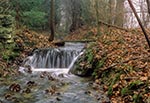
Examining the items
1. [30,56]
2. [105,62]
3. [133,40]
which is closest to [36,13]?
[30,56]

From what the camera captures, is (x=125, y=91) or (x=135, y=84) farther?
(x=125, y=91)

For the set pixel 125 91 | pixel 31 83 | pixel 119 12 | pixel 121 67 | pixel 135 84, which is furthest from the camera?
pixel 119 12

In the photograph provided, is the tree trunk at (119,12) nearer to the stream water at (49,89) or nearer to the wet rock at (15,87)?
the stream water at (49,89)

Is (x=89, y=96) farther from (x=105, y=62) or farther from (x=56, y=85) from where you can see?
(x=105, y=62)

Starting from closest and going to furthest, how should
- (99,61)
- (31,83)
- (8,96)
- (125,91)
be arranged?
1. (125,91)
2. (8,96)
3. (31,83)
4. (99,61)

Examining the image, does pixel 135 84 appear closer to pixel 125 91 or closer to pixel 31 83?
pixel 125 91

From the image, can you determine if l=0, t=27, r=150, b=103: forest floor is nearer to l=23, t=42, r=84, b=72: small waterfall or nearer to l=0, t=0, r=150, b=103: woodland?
l=0, t=0, r=150, b=103: woodland

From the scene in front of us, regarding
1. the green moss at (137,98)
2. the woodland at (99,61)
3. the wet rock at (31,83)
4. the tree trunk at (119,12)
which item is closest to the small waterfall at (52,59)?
the woodland at (99,61)

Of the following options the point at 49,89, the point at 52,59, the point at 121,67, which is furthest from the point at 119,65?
the point at 52,59

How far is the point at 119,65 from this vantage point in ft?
35.5

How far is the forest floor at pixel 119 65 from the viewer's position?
8.40m

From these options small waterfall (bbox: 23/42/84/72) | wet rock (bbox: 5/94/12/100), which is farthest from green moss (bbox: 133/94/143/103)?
small waterfall (bbox: 23/42/84/72)

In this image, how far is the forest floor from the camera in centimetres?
840

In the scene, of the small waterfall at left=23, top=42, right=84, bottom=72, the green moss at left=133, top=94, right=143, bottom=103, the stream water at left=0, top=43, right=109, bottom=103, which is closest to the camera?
the green moss at left=133, top=94, right=143, bottom=103
